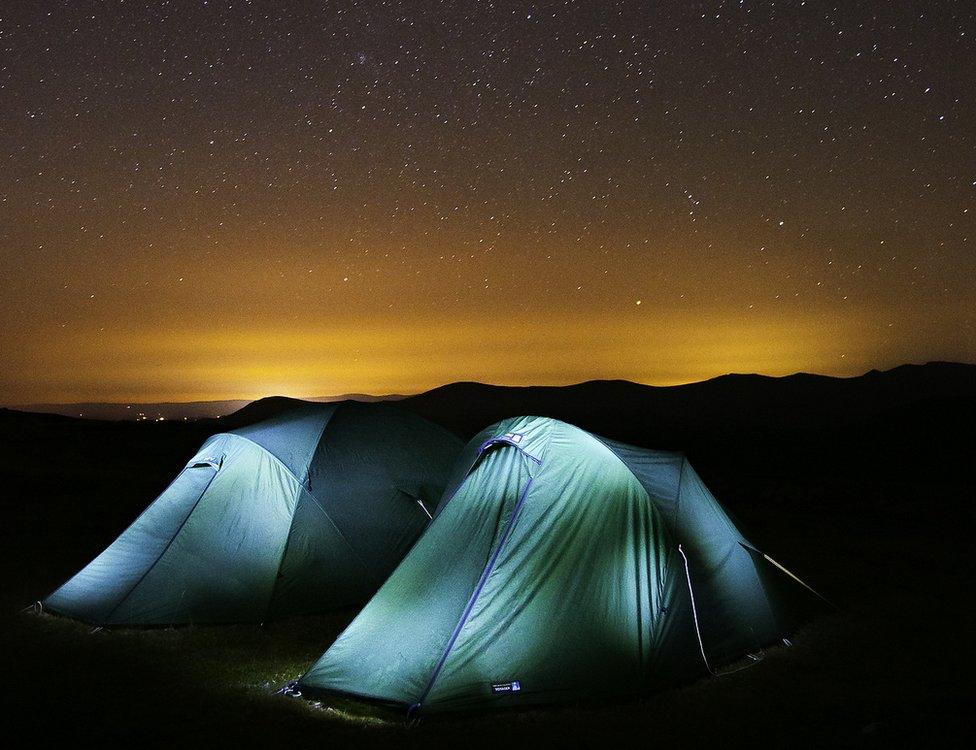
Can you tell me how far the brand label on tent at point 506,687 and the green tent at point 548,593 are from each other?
12 millimetres

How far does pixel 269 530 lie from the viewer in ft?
35.8

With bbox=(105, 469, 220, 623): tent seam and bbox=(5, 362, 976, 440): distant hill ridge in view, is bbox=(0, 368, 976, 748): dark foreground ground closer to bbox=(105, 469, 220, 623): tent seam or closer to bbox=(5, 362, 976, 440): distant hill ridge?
bbox=(105, 469, 220, 623): tent seam

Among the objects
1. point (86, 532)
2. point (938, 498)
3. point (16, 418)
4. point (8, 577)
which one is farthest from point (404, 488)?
point (16, 418)

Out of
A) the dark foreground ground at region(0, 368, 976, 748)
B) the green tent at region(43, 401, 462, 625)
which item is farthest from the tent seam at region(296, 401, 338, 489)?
the dark foreground ground at region(0, 368, 976, 748)

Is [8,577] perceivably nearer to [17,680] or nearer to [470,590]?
[17,680]

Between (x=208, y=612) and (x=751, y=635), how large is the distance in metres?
6.04

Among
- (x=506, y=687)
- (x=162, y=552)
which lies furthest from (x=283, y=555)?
(x=506, y=687)

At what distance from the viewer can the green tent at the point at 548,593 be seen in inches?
300

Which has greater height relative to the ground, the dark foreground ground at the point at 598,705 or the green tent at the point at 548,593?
the green tent at the point at 548,593

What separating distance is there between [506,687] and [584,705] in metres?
0.68

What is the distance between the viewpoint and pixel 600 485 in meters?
8.59

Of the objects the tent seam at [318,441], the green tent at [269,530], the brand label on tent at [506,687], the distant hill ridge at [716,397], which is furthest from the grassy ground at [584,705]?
the distant hill ridge at [716,397]

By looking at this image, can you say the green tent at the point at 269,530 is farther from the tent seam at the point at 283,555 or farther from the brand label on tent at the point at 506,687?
the brand label on tent at the point at 506,687

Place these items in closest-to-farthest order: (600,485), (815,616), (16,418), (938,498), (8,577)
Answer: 1. (600,485)
2. (815,616)
3. (8,577)
4. (938,498)
5. (16,418)
